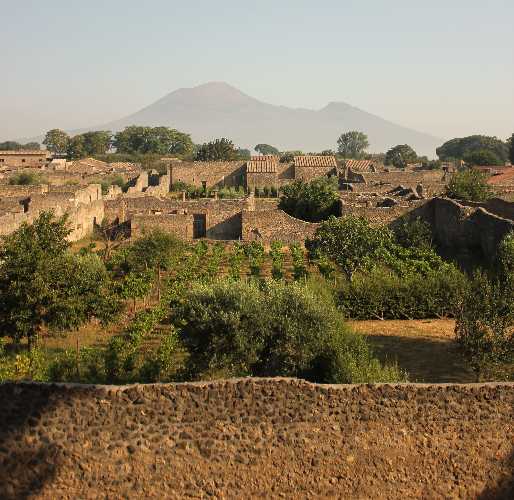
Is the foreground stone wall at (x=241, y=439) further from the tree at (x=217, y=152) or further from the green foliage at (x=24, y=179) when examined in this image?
the tree at (x=217, y=152)

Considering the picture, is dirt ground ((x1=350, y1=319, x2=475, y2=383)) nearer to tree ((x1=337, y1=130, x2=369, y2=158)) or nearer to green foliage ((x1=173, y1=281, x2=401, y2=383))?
green foliage ((x1=173, y1=281, x2=401, y2=383))

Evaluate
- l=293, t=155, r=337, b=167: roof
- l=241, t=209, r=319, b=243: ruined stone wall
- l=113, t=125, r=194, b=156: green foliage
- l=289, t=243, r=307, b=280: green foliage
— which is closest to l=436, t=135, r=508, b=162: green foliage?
l=113, t=125, r=194, b=156: green foliage

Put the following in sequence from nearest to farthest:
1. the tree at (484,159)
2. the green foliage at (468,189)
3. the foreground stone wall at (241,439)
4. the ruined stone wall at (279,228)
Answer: the foreground stone wall at (241,439)
the ruined stone wall at (279,228)
the green foliage at (468,189)
the tree at (484,159)

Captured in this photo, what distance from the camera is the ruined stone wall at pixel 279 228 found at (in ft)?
104

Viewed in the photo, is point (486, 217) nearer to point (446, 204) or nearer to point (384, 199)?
point (446, 204)

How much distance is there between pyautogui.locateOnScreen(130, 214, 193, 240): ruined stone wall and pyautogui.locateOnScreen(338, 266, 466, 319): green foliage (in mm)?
13934

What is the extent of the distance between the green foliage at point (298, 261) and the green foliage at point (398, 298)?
142 inches

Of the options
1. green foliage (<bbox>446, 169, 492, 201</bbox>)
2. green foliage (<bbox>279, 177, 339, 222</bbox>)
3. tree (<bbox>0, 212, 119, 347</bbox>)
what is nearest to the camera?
tree (<bbox>0, 212, 119, 347</bbox>)

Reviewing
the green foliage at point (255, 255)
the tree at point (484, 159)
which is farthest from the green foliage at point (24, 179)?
the tree at point (484, 159)

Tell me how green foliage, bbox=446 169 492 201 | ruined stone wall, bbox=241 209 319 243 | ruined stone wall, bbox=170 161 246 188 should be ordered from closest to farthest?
ruined stone wall, bbox=241 209 319 243, green foliage, bbox=446 169 492 201, ruined stone wall, bbox=170 161 246 188

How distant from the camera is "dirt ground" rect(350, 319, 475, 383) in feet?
48.5

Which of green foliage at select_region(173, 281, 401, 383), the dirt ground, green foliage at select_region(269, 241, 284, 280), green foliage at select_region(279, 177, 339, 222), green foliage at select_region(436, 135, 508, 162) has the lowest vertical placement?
the dirt ground

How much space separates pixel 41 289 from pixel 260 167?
45.5 metres

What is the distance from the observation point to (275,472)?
915 centimetres
